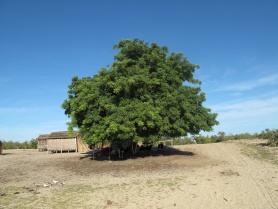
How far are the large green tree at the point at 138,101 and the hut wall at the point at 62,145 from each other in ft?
35.5

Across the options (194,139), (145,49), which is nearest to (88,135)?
(145,49)

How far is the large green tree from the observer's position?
16.1 meters

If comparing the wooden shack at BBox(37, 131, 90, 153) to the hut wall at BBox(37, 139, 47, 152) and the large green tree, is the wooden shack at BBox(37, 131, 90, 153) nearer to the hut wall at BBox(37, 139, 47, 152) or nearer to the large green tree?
the hut wall at BBox(37, 139, 47, 152)

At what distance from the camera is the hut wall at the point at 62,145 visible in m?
29.6

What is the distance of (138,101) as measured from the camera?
16.9 m

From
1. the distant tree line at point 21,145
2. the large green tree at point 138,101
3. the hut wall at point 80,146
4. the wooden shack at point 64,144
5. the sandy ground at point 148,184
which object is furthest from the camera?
the distant tree line at point 21,145

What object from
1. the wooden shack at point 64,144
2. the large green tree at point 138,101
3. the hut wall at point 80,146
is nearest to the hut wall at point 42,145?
the wooden shack at point 64,144

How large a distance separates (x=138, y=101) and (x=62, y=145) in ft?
51.4

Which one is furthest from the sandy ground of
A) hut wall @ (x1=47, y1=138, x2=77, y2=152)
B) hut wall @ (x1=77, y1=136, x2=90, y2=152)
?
hut wall @ (x1=77, y1=136, x2=90, y2=152)

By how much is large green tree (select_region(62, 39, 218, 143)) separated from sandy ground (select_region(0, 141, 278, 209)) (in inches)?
79.6

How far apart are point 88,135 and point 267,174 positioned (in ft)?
32.6

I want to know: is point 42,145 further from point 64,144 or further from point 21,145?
point 21,145

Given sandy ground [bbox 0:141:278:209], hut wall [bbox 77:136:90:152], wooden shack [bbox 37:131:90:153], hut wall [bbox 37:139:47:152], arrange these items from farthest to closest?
hut wall [bbox 37:139:47:152], hut wall [bbox 77:136:90:152], wooden shack [bbox 37:131:90:153], sandy ground [bbox 0:141:278:209]

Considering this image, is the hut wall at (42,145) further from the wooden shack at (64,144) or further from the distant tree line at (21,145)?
the distant tree line at (21,145)
